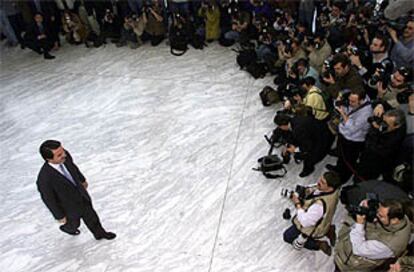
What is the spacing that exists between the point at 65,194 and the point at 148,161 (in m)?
1.66

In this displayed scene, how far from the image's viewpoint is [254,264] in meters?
3.77

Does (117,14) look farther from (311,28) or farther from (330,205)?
(330,205)

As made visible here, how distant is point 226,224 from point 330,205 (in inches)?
A: 48.2

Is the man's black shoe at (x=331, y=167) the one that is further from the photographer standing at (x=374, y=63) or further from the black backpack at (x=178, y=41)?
the black backpack at (x=178, y=41)

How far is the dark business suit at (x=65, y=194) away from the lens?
11.0 ft

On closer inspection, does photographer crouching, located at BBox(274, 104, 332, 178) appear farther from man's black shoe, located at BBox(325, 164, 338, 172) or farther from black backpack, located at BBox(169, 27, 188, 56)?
black backpack, located at BBox(169, 27, 188, 56)

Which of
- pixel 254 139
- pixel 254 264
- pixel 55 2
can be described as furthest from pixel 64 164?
pixel 55 2

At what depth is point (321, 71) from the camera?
16.5 ft

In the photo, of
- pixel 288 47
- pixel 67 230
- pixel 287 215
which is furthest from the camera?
pixel 288 47

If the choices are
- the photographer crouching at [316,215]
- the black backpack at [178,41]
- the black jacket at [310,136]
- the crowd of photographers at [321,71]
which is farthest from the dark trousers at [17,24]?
the photographer crouching at [316,215]

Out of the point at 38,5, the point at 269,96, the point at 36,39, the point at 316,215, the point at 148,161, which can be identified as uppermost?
the point at 38,5

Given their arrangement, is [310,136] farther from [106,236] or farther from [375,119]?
[106,236]

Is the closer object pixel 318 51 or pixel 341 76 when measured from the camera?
pixel 341 76

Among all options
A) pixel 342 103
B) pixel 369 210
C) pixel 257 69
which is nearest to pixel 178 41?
pixel 257 69
